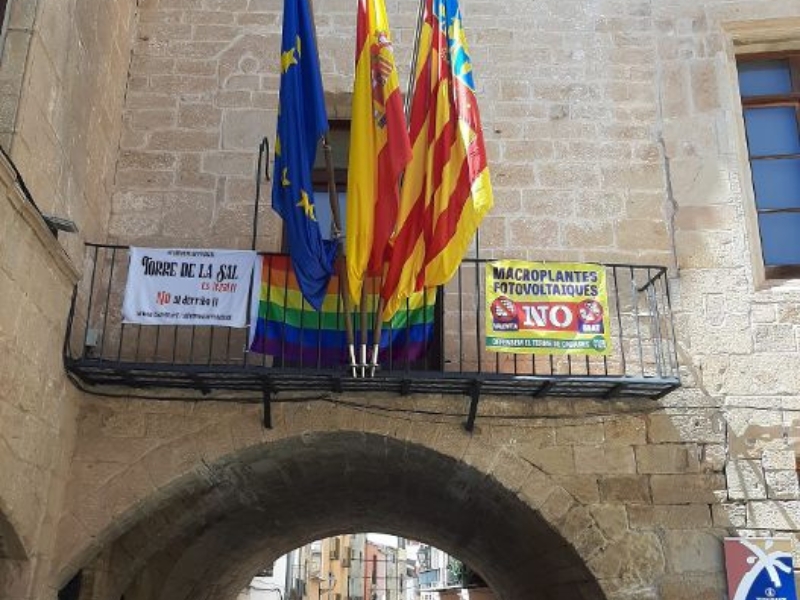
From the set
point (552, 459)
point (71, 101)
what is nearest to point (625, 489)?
point (552, 459)

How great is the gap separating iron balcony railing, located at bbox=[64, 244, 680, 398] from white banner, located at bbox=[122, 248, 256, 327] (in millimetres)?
212

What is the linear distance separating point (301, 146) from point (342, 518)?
4686 mm

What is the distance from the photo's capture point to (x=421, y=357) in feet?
18.8

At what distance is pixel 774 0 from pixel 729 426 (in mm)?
3237

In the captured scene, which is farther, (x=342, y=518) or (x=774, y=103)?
(x=342, y=518)

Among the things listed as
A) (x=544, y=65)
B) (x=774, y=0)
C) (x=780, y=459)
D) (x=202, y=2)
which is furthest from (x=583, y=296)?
(x=202, y=2)

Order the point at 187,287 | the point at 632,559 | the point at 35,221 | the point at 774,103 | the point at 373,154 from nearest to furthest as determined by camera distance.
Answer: the point at 35,221
the point at 373,154
the point at 632,559
the point at 187,287
the point at 774,103

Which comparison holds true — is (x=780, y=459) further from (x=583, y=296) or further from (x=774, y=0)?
(x=774, y=0)

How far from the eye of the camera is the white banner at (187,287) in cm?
549

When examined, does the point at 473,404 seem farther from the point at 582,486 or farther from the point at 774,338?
the point at 774,338

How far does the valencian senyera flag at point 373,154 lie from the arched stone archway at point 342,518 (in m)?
1.27

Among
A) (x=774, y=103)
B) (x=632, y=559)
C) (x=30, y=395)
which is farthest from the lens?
(x=774, y=103)

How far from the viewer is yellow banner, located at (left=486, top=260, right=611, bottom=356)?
216 inches

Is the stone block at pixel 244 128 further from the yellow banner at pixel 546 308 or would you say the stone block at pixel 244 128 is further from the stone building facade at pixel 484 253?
the yellow banner at pixel 546 308
